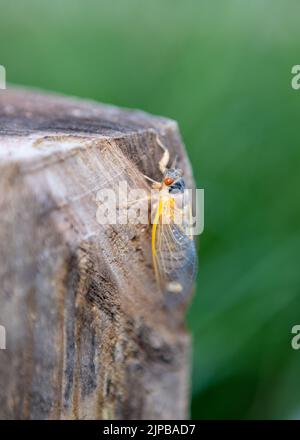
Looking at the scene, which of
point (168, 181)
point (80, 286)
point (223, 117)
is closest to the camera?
point (80, 286)

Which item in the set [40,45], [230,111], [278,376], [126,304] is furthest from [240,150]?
[126,304]

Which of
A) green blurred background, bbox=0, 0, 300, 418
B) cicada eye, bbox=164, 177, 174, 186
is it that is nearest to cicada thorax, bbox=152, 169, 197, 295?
cicada eye, bbox=164, 177, 174, 186

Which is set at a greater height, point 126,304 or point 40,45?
point 40,45

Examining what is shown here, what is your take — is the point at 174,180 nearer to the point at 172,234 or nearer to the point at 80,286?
the point at 172,234

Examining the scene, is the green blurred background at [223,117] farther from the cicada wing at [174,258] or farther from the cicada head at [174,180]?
the cicada head at [174,180]

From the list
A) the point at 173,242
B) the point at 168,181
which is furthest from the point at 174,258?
the point at 168,181

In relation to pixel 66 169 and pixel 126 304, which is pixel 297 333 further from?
pixel 66 169

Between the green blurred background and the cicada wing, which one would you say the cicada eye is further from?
the green blurred background

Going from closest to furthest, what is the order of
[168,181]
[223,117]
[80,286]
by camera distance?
[80,286], [168,181], [223,117]
